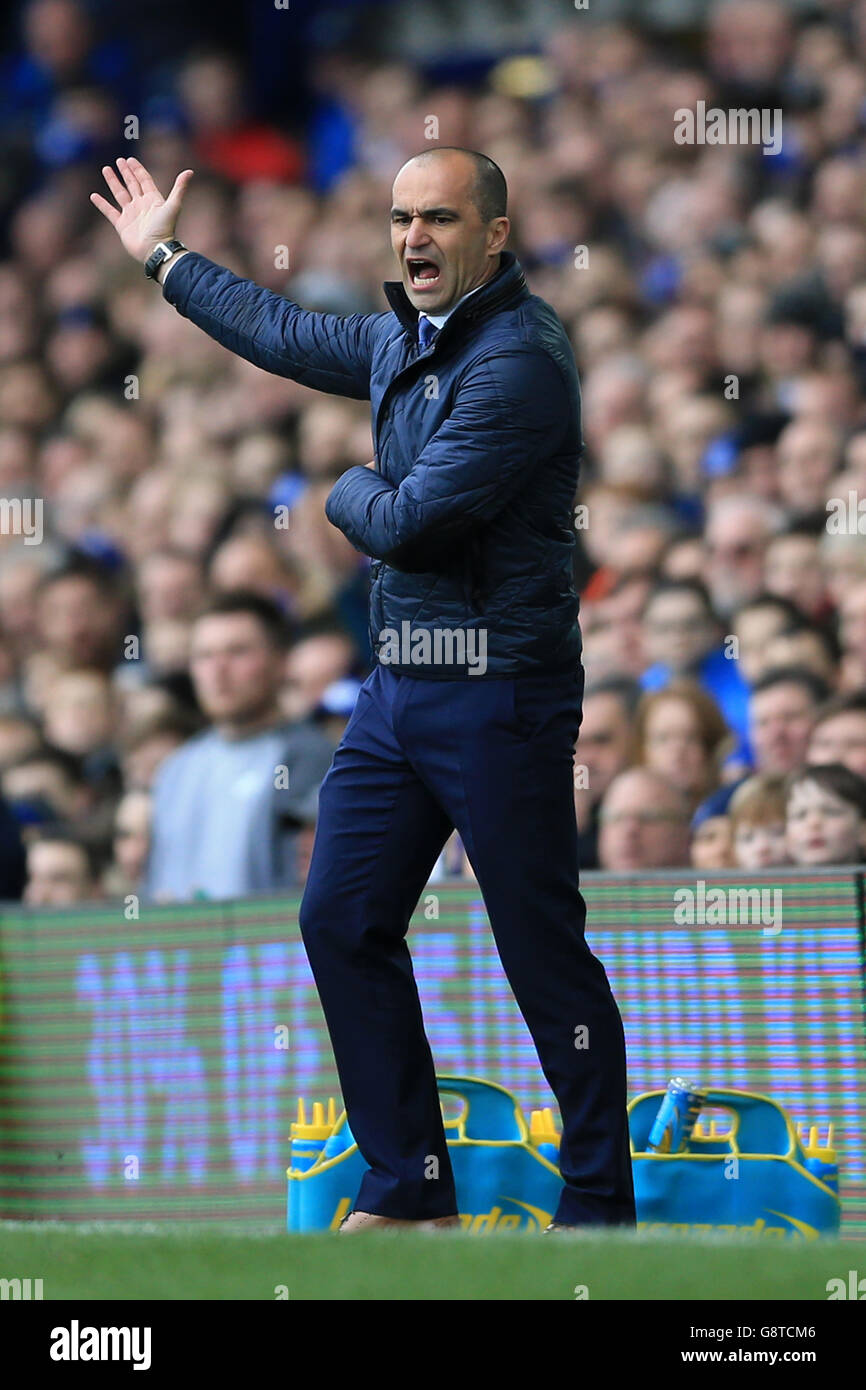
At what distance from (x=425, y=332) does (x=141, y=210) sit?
2.37ft

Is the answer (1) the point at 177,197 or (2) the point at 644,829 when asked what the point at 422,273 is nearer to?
(1) the point at 177,197

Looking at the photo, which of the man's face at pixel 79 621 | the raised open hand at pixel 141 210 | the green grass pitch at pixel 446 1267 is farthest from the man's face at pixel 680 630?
the green grass pitch at pixel 446 1267

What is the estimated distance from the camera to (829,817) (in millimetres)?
5398

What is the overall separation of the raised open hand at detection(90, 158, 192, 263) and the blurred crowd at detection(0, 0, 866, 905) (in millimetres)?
2080

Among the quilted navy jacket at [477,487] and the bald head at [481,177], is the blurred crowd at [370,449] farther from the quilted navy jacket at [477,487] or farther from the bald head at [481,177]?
the bald head at [481,177]

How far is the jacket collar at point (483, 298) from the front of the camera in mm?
3879

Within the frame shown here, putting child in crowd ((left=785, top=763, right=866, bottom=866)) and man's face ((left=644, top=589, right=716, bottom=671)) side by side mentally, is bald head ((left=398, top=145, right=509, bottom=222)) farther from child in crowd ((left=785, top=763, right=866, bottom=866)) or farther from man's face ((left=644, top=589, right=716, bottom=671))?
man's face ((left=644, top=589, right=716, bottom=671))

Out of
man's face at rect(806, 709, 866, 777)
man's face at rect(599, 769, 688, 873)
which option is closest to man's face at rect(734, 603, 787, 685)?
man's face at rect(806, 709, 866, 777)

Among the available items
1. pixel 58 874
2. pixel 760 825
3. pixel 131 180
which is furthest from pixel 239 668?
pixel 131 180

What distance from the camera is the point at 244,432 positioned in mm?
9477

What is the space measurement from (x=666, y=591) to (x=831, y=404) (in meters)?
1.05

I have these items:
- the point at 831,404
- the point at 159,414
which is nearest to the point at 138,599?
the point at 159,414

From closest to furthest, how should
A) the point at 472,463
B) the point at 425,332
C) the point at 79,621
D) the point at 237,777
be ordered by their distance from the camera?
the point at 472,463
the point at 425,332
the point at 237,777
the point at 79,621
